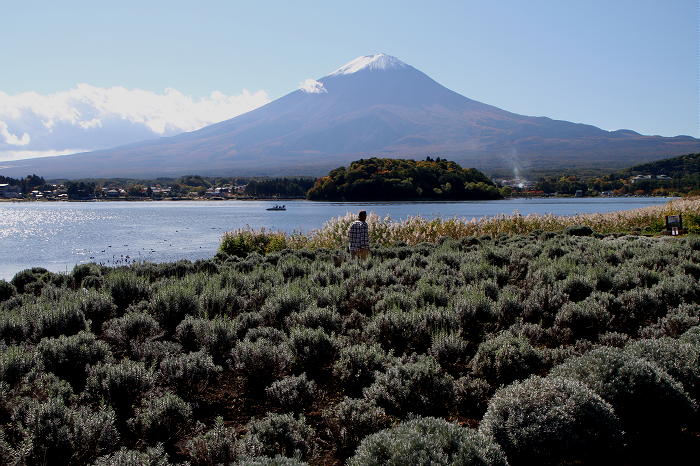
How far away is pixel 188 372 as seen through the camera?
170 inches

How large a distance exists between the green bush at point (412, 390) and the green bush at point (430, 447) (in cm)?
93

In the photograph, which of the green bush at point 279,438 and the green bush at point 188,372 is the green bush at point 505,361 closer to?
the green bush at point 279,438

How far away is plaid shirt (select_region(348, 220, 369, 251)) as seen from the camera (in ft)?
38.5

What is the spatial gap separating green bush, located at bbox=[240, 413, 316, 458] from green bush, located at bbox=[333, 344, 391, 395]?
90 centimetres

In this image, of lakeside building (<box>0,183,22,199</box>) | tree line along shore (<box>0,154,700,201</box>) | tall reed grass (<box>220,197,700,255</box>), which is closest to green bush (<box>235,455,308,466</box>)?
tall reed grass (<box>220,197,700,255</box>)

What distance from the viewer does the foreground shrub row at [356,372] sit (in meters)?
3.31

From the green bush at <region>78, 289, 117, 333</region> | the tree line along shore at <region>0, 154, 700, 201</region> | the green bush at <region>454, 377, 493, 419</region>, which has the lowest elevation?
the green bush at <region>454, 377, 493, 419</region>

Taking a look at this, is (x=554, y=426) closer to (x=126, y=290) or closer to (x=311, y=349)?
(x=311, y=349)

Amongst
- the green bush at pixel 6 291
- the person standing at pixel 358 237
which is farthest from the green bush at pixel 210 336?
the person standing at pixel 358 237

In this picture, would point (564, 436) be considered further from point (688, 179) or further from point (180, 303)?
point (688, 179)

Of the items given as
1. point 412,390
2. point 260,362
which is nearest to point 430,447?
point 412,390

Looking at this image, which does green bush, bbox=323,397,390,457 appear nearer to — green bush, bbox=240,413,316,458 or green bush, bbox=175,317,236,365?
green bush, bbox=240,413,316,458

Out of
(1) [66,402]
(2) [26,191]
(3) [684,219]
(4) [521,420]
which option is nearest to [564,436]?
(4) [521,420]

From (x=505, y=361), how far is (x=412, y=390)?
962 mm
